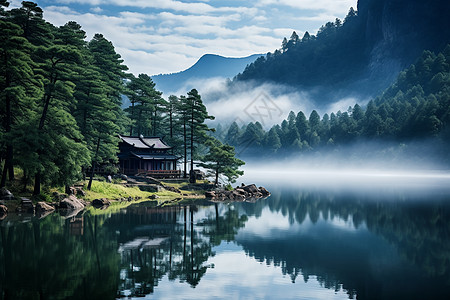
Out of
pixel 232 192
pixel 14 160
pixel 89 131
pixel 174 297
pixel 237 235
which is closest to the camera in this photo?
pixel 174 297

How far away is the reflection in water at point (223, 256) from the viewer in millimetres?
17547

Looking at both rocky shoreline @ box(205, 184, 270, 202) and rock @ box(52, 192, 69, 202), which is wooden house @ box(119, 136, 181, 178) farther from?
rock @ box(52, 192, 69, 202)

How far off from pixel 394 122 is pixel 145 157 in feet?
331

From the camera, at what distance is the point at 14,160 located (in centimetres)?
3712

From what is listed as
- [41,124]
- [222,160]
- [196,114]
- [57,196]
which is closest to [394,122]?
[196,114]

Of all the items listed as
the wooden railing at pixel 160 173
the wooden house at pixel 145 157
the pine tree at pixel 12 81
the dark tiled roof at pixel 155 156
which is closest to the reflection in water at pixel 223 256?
the pine tree at pixel 12 81

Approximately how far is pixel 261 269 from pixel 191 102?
50041 millimetres

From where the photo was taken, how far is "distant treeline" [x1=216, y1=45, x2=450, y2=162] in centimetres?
12312

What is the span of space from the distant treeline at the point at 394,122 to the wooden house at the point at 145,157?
8649 centimetres

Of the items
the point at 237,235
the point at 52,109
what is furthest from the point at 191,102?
the point at 237,235

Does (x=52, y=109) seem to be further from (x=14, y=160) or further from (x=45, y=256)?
(x=45, y=256)

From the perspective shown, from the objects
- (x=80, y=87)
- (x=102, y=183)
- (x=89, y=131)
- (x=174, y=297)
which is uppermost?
(x=80, y=87)

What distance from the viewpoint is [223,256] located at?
24312mm

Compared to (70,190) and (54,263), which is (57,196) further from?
(54,263)
